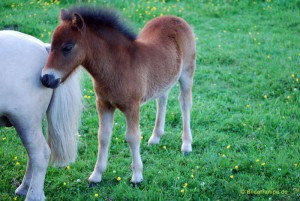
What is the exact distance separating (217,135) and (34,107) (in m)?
2.73

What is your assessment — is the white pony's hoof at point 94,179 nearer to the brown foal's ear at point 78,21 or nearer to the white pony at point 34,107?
the white pony at point 34,107

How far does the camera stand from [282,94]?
6836mm

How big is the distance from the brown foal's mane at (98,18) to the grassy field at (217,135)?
8.9 inches

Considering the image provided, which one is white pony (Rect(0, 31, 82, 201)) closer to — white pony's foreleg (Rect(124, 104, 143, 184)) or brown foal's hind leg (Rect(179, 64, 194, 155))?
white pony's foreleg (Rect(124, 104, 143, 184))

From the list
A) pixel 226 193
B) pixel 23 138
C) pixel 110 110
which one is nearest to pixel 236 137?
pixel 226 193

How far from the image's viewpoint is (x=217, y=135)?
5.66 m

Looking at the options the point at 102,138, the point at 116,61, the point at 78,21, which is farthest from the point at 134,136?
the point at 78,21

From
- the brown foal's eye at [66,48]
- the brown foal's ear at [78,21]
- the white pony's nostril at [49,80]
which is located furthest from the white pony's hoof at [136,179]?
the brown foal's ear at [78,21]

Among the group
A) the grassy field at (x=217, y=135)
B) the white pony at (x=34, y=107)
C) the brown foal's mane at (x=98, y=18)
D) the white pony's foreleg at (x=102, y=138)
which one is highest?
the brown foal's mane at (x=98, y=18)

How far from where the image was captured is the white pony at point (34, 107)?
12.1 feet

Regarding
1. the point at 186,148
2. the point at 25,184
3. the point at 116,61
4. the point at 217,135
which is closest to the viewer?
the point at 116,61

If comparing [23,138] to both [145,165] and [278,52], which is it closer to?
[145,165]

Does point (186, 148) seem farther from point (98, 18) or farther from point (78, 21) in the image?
point (78, 21)

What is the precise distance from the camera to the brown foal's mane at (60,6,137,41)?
4.02 meters
